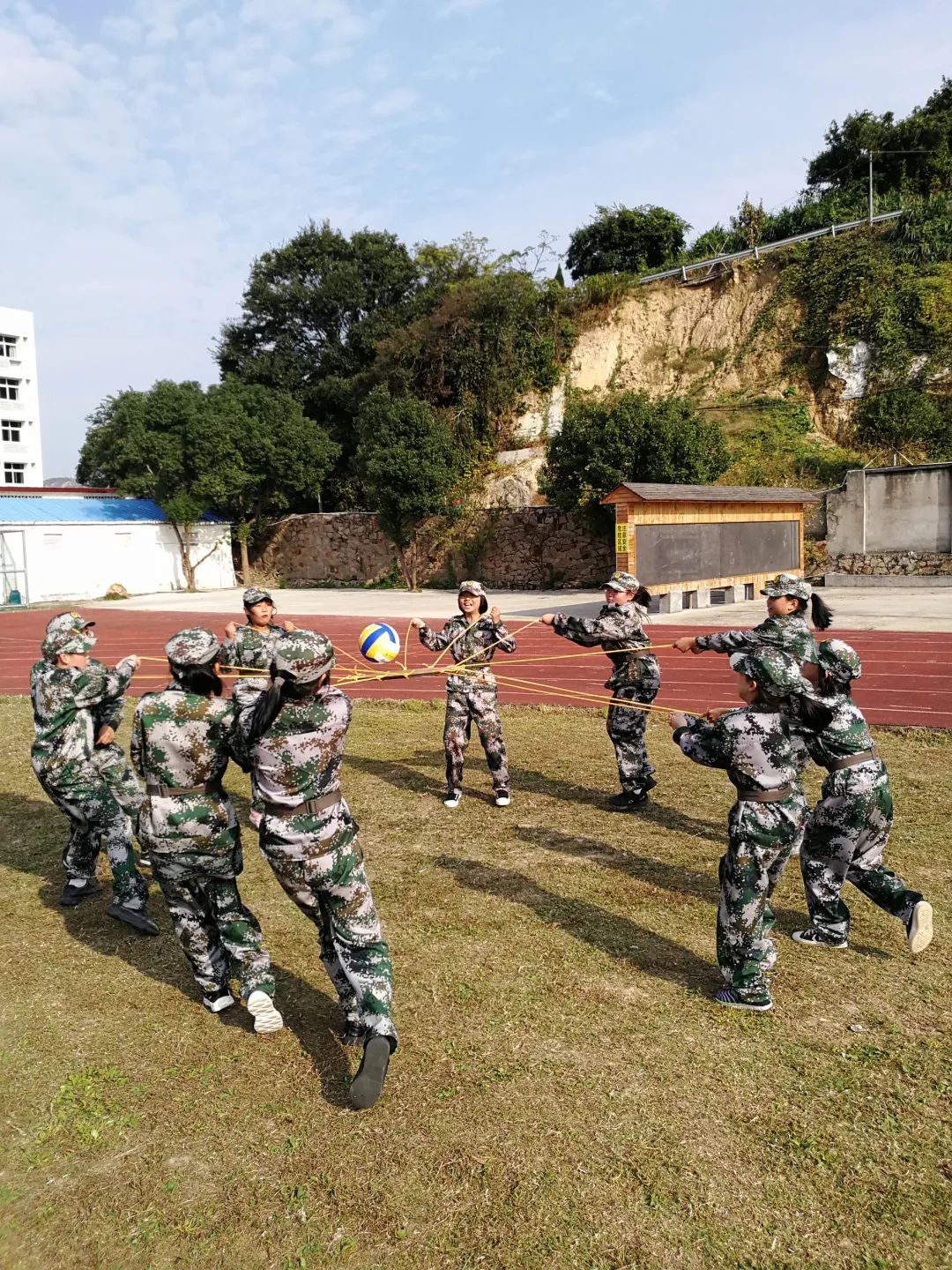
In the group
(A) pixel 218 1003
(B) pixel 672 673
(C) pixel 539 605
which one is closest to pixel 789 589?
(A) pixel 218 1003

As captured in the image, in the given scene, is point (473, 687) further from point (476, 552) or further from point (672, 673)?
point (476, 552)

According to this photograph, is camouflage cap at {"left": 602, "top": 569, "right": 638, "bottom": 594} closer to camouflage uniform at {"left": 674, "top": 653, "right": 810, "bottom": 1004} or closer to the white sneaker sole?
camouflage uniform at {"left": 674, "top": 653, "right": 810, "bottom": 1004}

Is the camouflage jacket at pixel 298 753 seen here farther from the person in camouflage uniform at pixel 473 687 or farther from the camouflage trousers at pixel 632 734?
the camouflage trousers at pixel 632 734

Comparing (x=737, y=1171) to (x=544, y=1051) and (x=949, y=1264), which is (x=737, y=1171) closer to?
(x=949, y=1264)

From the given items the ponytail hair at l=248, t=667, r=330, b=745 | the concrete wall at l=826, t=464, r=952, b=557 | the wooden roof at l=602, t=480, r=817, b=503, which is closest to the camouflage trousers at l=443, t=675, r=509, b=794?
the ponytail hair at l=248, t=667, r=330, b=745

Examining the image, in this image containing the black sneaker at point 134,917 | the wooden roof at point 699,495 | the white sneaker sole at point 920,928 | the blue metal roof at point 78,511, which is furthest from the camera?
the blue metal roof at point 78,511

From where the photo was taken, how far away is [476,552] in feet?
110

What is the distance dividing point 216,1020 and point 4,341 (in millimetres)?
54631

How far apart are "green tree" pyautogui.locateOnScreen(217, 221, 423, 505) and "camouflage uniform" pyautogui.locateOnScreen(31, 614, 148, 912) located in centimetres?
3522

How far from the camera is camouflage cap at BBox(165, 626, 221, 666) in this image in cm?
411

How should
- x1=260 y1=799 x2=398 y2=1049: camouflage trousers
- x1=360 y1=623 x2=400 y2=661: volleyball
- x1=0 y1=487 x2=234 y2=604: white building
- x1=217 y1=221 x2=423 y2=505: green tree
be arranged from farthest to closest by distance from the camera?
1. x1=217 y1=221 x2=423 y2=505: green tree
2. x1=0 y1=487 x2=234 y2=604: white building
3. x1=360 y1=623 x2=400 y2=661: volleyball
4. x1=260 y1=799 x2=398 y2=1049: camouflage trousers

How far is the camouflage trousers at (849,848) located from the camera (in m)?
4.72

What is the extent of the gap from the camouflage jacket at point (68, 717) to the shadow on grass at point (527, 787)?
10.3 feet

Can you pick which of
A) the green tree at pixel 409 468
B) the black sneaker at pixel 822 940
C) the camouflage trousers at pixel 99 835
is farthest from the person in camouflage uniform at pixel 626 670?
the green tree at pixel 409 468
